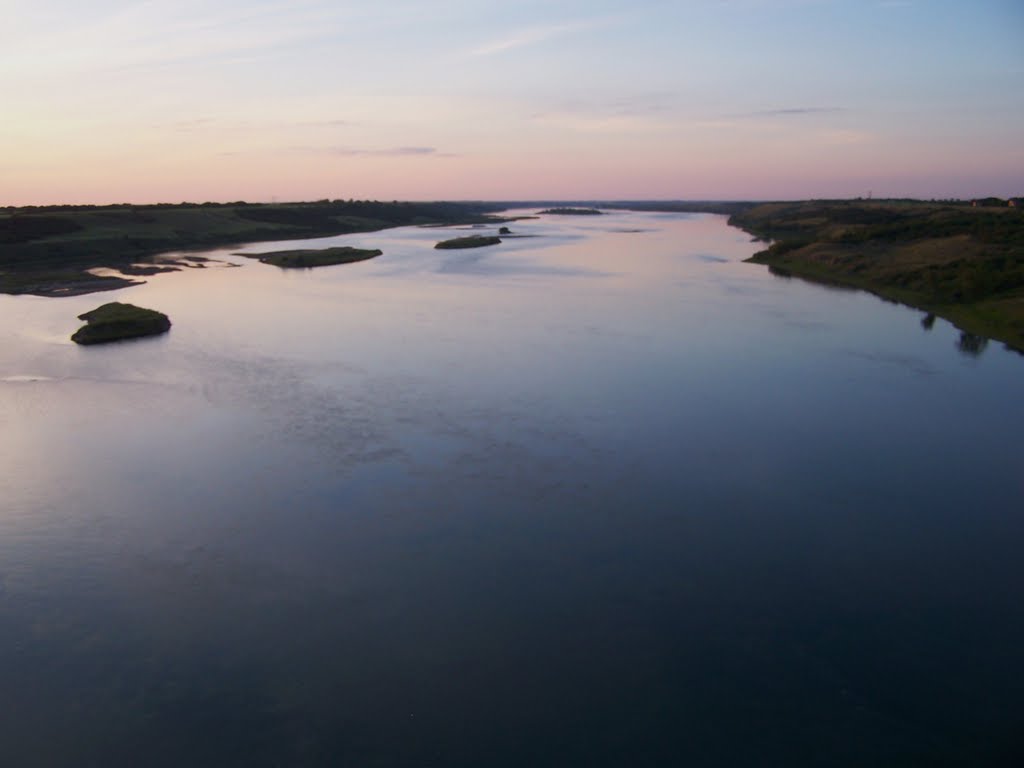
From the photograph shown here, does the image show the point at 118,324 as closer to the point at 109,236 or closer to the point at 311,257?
the point at 311,257

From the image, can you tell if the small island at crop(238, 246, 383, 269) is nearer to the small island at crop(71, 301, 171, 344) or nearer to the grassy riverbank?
the grassy riverbank

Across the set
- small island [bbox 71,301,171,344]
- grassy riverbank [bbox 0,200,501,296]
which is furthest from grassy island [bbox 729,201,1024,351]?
grassy riverbank [bbox 0,200,501,296]

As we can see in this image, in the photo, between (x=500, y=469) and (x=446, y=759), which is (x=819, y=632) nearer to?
(x=446, y=759)

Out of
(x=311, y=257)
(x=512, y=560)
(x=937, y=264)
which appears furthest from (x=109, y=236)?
(x=937, y=264)

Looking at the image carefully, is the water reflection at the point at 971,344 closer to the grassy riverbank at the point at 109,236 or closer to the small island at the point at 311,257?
the grassy riverbank at the point at 109,236

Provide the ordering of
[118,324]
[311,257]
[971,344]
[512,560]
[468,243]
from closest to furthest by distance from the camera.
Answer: [512,560] → [971,344] → [118,324] → [311,257] → [468,243]
